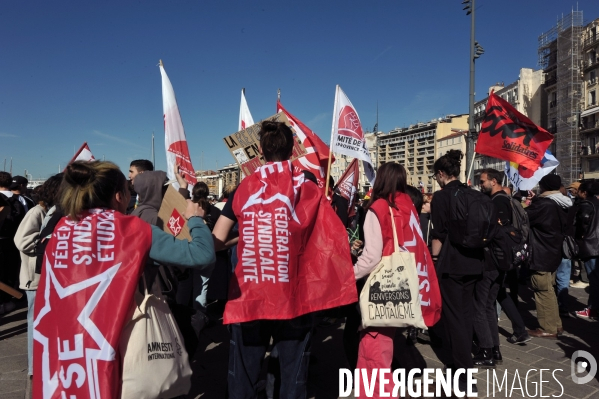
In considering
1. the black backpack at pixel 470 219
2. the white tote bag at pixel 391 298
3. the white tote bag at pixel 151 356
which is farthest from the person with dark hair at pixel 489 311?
the white tote bag at pixel 151 356

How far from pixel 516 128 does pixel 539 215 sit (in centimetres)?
173

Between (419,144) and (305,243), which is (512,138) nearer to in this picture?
(305,243)

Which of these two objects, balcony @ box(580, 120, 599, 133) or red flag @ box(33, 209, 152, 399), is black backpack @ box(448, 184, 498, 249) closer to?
red flag @ box(33, 209, 152, 399)

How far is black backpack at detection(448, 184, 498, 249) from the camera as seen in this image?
12.8 ft

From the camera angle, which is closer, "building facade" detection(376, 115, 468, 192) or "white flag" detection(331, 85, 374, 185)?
"white flag" detection(331, 85, 374, 185)

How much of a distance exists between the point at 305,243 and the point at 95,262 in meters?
1.16

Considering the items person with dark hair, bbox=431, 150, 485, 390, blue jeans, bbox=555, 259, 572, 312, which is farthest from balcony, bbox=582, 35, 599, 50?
person with dark hair, bbox=431, 150, 485, 390

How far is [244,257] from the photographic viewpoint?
2.48 metres

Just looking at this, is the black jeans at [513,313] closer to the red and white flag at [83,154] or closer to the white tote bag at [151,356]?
the white tote bag at [151,356]

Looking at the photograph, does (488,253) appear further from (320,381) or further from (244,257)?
(244,257)

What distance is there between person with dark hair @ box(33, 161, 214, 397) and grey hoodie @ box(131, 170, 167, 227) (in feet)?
2.62

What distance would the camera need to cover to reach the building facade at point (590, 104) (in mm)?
52188

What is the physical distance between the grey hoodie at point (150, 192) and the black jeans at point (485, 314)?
334cm

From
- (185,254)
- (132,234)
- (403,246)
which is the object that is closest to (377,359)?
(403,246)
